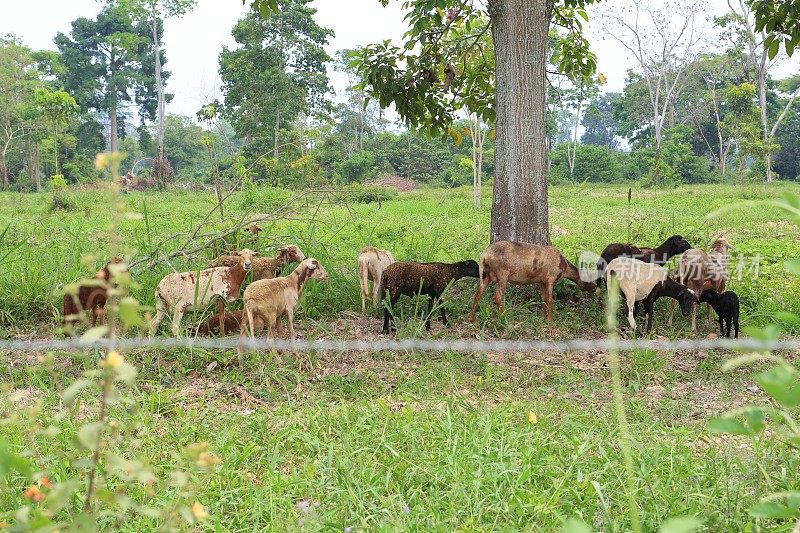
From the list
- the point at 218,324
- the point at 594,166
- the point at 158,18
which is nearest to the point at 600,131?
the point at 594,166

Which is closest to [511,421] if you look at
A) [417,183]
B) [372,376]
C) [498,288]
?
[372,376]

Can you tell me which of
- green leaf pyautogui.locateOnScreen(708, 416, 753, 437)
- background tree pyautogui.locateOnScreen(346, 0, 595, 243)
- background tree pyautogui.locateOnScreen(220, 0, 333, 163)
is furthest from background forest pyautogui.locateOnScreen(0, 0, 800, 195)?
green leaf pyautogui.locateOnScreen(708, 416, 753, 437)

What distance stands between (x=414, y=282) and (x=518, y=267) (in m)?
0.84

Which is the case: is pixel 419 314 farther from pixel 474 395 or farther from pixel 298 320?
pixel 474 395

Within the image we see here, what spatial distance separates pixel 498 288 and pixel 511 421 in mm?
1945

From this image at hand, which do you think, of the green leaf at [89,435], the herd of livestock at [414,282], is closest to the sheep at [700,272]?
the herd of livestock at [414,282]

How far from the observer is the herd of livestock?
15.4 ft

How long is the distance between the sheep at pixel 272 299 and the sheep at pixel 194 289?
0.35 metres

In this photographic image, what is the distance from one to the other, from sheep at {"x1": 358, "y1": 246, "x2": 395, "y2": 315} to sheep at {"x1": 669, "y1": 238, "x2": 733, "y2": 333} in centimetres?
235

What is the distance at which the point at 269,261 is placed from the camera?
554 cm

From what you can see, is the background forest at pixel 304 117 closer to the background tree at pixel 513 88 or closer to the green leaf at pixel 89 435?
the background tree at pixel 513 88

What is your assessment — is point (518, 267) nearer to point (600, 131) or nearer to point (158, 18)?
point (158, 18)

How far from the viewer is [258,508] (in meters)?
2.68

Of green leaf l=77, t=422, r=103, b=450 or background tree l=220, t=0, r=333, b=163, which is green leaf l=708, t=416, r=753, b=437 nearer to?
green leaf l=77, t=422, r=103, b=450
